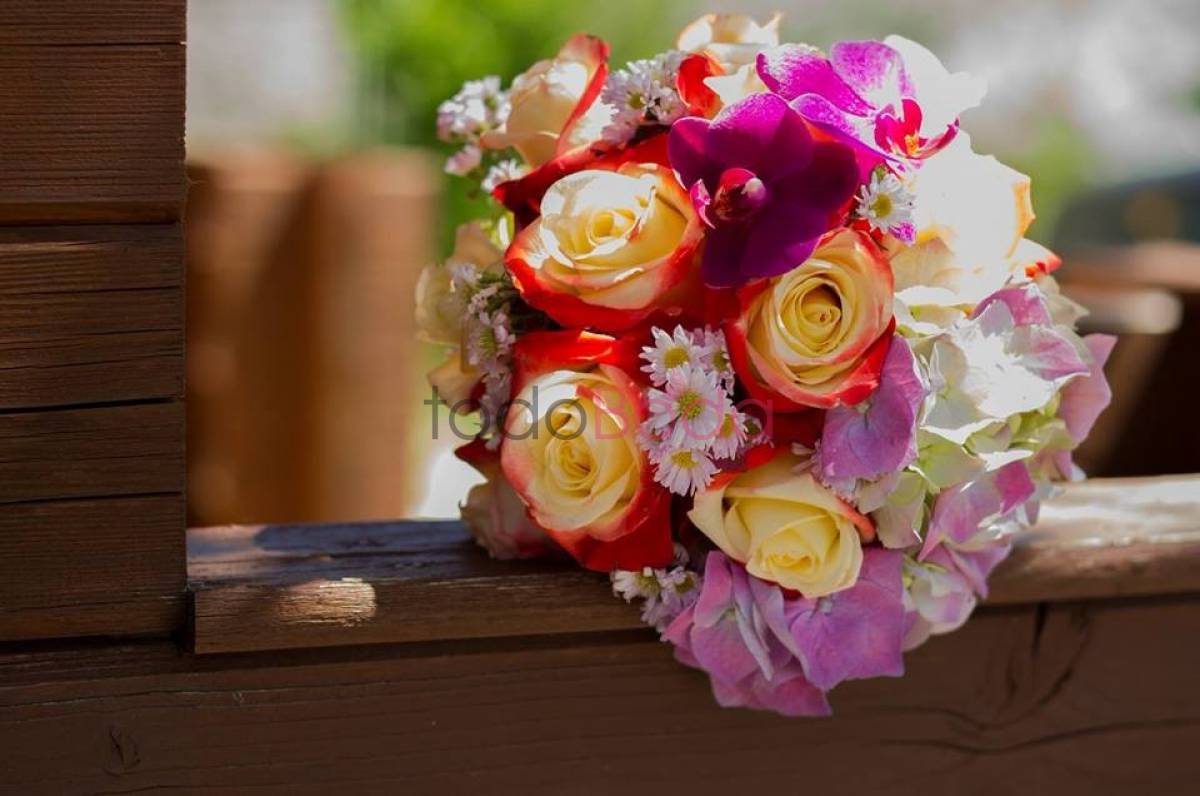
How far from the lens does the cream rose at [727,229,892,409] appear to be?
98cm

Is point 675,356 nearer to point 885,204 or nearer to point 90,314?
point 885,204

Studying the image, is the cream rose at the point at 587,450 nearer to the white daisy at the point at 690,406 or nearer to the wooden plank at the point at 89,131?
the white daisy at the point at 690,406

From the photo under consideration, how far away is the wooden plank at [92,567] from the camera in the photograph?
1.01 metres

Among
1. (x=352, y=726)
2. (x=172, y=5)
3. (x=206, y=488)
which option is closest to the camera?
(x=172, y=5)

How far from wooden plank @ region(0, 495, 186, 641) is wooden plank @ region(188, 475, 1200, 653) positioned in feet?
0.12

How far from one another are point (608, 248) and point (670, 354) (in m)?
0.09

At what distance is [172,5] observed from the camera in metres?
0.98

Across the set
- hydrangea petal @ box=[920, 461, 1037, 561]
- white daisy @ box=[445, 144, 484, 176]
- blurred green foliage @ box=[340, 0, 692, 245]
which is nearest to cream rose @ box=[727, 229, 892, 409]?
hydrangea petal @ box=[920, 461, 1037, 561]

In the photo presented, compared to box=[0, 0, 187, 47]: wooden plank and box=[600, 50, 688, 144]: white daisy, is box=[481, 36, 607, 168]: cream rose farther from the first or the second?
box=[0, 0, 187, 47]: wooden plank

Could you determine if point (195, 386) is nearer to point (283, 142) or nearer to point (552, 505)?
point (552, 505)

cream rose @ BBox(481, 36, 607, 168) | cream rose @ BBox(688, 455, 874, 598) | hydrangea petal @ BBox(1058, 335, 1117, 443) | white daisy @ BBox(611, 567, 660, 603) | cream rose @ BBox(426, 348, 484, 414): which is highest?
cream rose @ BBox(481, 36, 607, 168)

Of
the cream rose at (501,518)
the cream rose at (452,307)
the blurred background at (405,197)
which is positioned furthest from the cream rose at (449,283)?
the blurred background at (405,197)

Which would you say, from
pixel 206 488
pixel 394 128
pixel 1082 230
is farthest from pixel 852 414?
pixel 394 128

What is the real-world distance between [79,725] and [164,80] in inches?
18.7
